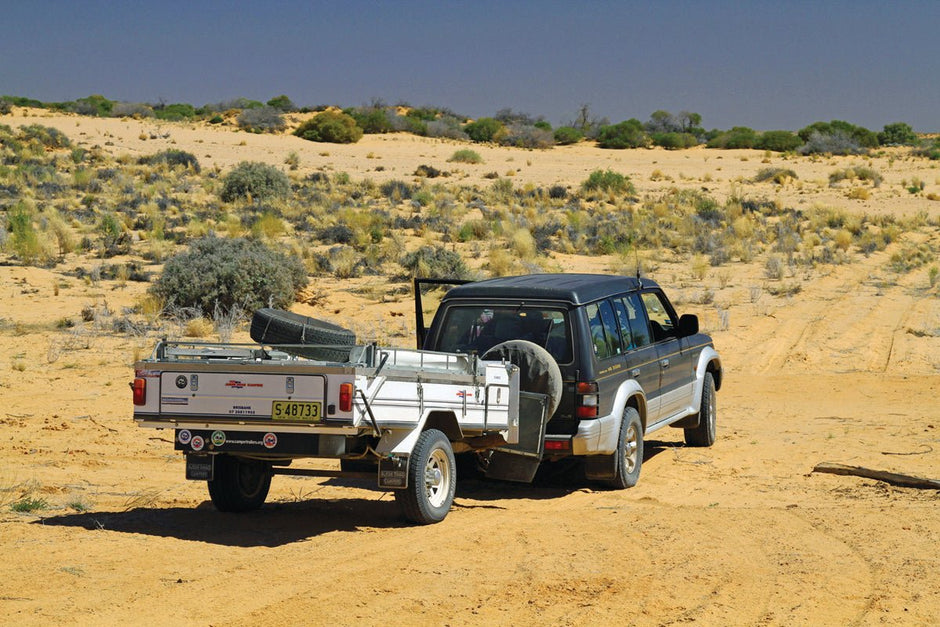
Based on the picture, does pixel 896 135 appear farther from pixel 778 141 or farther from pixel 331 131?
pixel 331 131

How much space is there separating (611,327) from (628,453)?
3.75 ft

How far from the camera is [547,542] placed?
7473 millimetres

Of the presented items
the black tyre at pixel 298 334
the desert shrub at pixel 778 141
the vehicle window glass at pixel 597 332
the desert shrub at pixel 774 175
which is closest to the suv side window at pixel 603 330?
the vehicle window glass at pixel 597 332

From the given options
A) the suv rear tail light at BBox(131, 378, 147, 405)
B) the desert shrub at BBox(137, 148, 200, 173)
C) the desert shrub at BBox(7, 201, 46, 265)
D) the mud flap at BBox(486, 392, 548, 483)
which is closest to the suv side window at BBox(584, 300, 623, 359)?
the mud flap at BBox(486, 392, 548, 483)

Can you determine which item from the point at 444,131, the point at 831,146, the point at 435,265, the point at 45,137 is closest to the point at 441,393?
the point at 435,265

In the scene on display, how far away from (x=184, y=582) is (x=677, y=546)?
10.2ft

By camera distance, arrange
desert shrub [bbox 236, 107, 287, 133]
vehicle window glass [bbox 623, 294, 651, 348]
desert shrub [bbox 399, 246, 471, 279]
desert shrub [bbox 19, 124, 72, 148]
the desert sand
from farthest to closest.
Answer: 1. desert shrub [bbox 236, 107, 287, 133]
2. desert shrub [bbox 19, 124, 72, 148]
3. desert shrub [bbox 399, 246, 471, 279]
4. vehicle window glass [bbox 623, 294, 651, 348]
5. the desert sand

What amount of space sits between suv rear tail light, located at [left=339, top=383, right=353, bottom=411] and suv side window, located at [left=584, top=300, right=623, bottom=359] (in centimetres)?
292

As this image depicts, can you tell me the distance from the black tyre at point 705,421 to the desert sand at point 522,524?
164 millimetres

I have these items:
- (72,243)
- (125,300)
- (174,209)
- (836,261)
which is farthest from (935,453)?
(174,209)

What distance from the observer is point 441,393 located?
8125 mm

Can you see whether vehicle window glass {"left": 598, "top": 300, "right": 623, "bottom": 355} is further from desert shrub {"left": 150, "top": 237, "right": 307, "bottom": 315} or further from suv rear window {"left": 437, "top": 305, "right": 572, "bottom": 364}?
desert shrub {"left": 150, "top": 237, "right": 307, "bottom": 315}

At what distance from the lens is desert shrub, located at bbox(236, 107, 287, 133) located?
246 feet

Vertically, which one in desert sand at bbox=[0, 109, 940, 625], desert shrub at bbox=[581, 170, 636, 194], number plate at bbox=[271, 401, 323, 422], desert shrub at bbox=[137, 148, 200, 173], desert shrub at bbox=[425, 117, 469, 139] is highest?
desert shrub at bbox=[425, 117, 469, 139]
